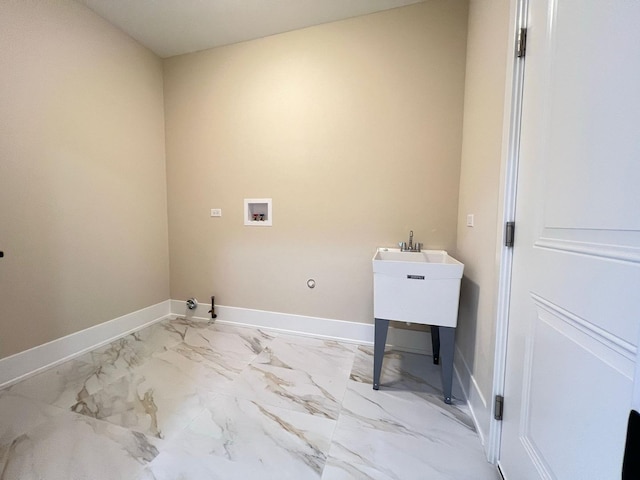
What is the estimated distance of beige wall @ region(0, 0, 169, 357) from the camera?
1.59 metres

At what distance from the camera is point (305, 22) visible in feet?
6.79

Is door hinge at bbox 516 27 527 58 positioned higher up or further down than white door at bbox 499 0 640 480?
higher up

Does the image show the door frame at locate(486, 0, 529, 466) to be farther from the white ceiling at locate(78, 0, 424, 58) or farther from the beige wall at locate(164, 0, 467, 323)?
the white ceiling at locate(78, 0, 424, 58)

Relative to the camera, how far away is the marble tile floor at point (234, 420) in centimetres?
105

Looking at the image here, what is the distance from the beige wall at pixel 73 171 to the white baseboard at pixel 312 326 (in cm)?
72

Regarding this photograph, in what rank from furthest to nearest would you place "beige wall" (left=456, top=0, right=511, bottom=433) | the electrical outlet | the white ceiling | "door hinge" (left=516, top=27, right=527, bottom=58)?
the white ceiling → the electrical outlet → "beige wall" (left=456, top=0, right=511, bottom=433) → "door hinge" (left=516, top=27, right=527, bottom=58)

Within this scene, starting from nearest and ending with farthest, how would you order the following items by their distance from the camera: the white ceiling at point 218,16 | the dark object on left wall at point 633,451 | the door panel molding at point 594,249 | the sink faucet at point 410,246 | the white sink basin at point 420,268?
the dark object on left wall at point 633,451, the door panel molding at point 594,249, the white sink basin at point 420,268, the white ceiling at point 218,16, the sink faucet at point 410,246

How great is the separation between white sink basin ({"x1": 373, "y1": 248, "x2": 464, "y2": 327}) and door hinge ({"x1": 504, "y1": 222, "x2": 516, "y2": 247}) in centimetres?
38

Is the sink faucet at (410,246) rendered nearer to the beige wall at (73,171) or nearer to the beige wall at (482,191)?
the beige wall at (482,191)

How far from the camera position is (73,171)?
189cm

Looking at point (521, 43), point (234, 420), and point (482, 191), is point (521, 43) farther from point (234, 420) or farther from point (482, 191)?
point (234, 420)

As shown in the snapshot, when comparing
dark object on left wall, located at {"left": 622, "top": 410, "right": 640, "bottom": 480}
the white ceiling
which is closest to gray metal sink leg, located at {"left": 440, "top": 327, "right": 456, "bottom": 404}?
dark object on left wall, located at {"left": 622, "top": 410, "right": 640, "bottom": 480}

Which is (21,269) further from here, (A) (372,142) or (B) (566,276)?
(B) (566,276)

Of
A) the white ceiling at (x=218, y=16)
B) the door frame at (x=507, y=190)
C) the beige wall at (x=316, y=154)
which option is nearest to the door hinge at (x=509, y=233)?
the door frame at (x=507, y=190)
